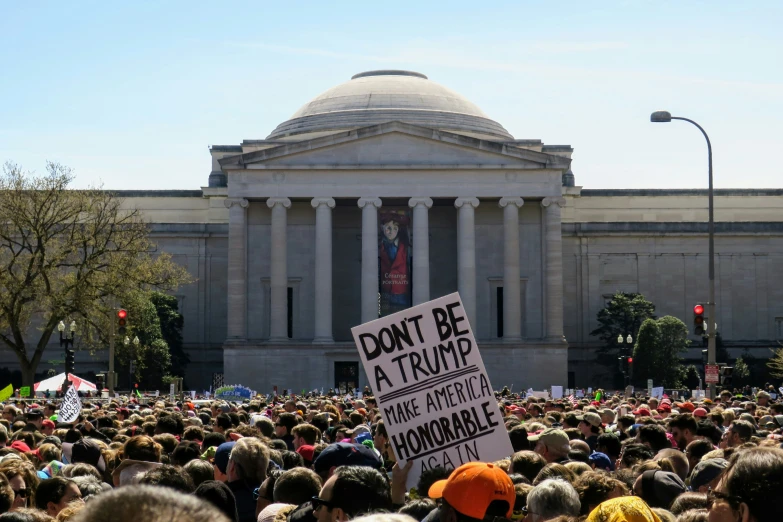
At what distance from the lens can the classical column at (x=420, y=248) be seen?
8438 centimetres

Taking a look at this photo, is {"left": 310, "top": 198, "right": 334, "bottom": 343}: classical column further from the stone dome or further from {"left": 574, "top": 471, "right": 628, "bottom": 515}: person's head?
{"left": 574, "top": 471, "right": 628, "bottom": 515}: person's head

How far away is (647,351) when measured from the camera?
85312mm

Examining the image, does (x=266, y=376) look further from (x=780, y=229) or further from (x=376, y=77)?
(x=780, y=229)

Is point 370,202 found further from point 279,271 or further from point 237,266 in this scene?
point 237,266

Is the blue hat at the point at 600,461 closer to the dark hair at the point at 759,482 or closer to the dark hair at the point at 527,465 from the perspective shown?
the dark hair at the point at 527,465

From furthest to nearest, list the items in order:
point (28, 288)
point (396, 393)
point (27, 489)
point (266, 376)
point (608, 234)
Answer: point (608, 234), point (266, 376), point (28, 288), point (396, 393), point (27, 489)

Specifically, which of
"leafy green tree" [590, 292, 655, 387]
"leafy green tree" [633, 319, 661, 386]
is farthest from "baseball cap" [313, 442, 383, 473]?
"leafy green tree" [590, 292, 655, 387]

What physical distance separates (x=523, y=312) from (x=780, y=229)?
2696cm

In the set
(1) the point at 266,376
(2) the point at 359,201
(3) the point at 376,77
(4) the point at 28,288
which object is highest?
(3) the point at 376,77

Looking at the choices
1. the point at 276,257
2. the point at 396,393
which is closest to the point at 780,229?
the point at 276,257

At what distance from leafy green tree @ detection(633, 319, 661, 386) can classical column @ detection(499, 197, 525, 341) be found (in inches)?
319

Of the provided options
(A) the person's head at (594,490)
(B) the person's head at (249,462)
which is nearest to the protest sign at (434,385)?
(B) the person's head at (249,462)

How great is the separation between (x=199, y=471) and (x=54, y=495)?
77.8 inches

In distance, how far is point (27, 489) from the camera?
1100 centimetres
